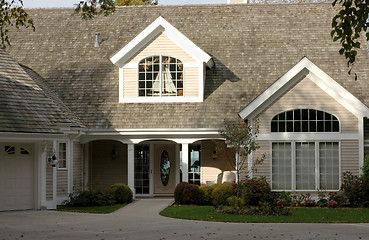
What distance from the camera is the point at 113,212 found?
19625 millimetres

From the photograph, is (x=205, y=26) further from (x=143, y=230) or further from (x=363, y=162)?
(x=143, y=230)

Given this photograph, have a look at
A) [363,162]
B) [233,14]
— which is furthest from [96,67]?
[363,162]

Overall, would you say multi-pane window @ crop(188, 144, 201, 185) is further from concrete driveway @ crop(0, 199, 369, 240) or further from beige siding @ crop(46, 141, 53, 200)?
concrete driveway @ crop(0, 199, 369, 240)

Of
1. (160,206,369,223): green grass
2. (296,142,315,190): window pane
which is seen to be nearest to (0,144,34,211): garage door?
(160,206,369,223): green grass

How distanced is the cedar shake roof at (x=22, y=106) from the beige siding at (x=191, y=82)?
4939 mm

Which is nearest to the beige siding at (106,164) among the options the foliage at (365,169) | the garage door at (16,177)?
the garage door at (16,177)

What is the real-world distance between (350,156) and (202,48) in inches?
316

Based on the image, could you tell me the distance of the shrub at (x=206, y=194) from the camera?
71.6ft

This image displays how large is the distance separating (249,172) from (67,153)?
259 inches

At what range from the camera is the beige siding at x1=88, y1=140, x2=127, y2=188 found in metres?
25.4

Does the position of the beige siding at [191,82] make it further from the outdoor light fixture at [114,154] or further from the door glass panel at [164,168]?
the outdoor light fixture at [114,154]

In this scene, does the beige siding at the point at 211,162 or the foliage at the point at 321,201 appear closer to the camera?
the foliage at the point at 321,201

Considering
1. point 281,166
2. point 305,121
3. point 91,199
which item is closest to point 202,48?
point 305,121

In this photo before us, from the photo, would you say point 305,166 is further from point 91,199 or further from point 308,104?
point 91,199
